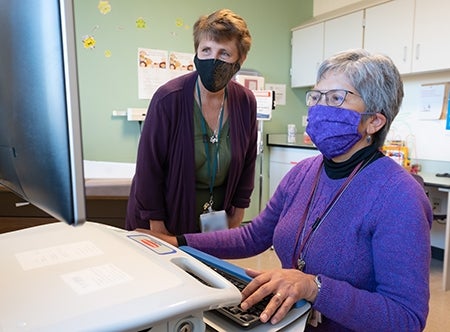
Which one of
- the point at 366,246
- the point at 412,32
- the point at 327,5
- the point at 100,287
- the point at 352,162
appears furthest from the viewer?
the point at 327,5

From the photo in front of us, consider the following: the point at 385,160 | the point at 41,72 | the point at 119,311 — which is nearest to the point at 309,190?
the point at 385,160

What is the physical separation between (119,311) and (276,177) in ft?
12.5

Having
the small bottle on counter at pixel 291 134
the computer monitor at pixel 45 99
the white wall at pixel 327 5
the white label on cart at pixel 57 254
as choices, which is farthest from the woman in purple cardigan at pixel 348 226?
the white wall at pixel 327 5

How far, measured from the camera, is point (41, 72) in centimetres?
41

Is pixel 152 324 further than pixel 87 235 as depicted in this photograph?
No

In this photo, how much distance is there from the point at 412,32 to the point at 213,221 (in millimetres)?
2556

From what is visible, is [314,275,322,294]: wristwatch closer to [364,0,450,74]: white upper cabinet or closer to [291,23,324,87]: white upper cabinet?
[364,0,450,74]: white upper cabinet

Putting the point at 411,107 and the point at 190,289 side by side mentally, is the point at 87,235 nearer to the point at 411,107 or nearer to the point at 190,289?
the point at 190,289

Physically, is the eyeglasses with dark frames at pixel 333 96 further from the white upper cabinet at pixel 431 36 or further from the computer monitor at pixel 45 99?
the white upper cabinet at pixel 431 36

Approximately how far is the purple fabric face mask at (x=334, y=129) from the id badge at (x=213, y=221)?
0.57m

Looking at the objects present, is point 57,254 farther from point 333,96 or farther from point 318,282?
point 333,96

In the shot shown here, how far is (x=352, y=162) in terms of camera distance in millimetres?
1040

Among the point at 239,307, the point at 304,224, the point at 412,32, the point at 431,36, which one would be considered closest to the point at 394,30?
the point at 412,32

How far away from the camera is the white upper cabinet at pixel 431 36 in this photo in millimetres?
2926
